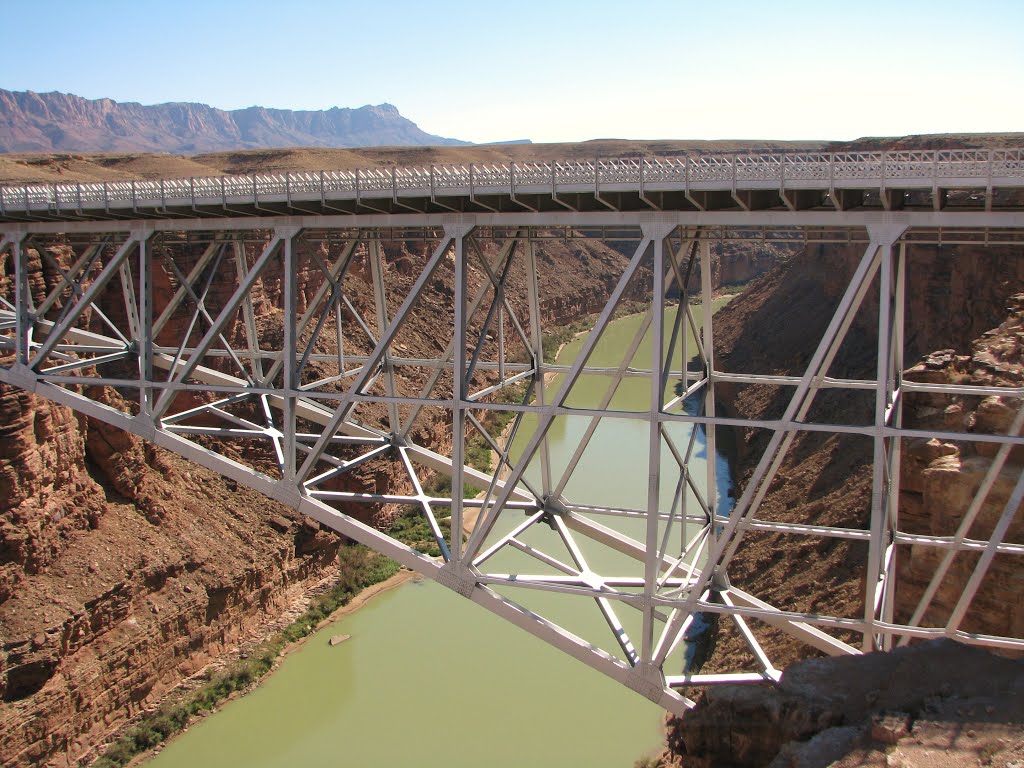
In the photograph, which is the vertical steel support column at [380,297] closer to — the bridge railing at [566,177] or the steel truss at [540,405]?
the steel truss at [540,405]

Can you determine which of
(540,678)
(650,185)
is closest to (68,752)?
(540,678)

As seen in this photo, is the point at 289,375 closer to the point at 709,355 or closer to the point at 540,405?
the point at 540,405

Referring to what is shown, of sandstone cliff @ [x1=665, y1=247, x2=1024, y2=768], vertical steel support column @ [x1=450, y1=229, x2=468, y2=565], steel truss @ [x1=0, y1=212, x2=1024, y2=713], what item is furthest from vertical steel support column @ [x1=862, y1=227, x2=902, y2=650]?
vertical steel support column @ [x1=450, y1=229, x2=468, y2=565]

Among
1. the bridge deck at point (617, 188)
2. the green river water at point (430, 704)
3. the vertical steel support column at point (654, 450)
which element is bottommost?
the green river water at point (430, 704)

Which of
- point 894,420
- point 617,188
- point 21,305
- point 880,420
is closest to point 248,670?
point 21,305

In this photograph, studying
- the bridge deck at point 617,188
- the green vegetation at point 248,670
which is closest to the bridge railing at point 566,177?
the bridge deck at point 617,188
